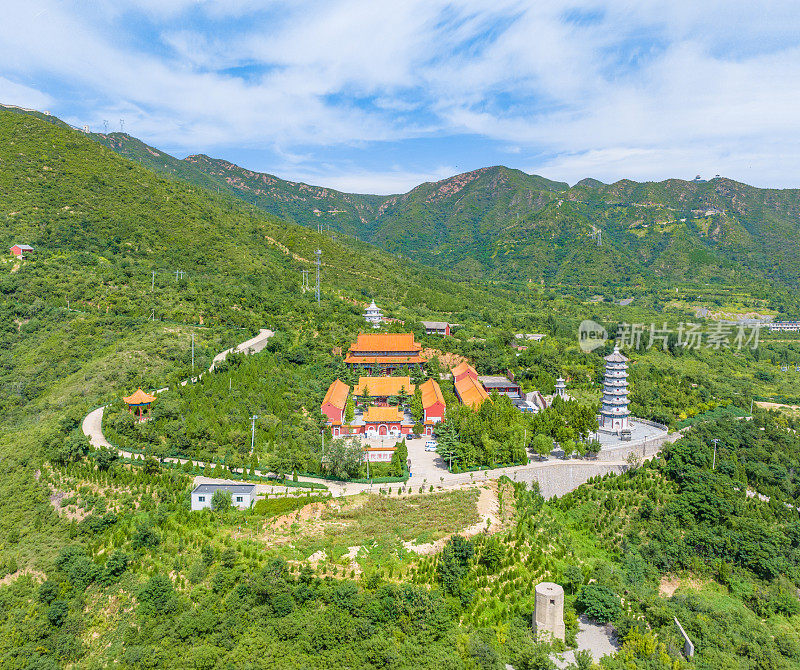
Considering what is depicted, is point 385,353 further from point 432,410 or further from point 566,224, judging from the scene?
point 566,224

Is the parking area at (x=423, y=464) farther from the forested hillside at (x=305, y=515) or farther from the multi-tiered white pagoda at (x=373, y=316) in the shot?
the multi-tiered white pagoda at (x=373, y=316)

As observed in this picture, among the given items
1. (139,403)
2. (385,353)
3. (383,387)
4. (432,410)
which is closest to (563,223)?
(385,353)

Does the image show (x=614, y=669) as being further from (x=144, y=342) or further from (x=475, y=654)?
(x=144, y=342)

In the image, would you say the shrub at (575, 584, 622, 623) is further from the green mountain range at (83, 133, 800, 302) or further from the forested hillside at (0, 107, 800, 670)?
the green mountain range at (83, 133, 800, 302)

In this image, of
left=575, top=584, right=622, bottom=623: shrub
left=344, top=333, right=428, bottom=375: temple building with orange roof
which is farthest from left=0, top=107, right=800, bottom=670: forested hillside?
left=344, top=333, right=428, bottom=375: temple building with orange roof

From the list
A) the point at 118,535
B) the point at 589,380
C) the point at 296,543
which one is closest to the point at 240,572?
the point at 296,543
